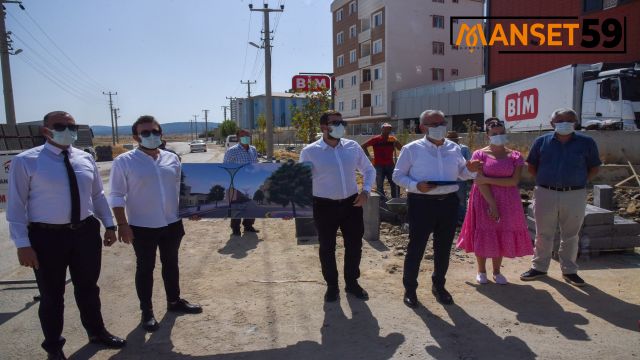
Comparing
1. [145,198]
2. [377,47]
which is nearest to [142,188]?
[145,198]

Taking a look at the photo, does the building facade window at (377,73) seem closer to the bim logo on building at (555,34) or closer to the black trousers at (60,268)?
the bim logo on building at (555,34)

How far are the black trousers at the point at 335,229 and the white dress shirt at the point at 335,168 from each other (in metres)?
0.10

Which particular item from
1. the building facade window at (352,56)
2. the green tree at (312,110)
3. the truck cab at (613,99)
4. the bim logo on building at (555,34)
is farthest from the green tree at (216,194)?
the building facade window at (352,56)

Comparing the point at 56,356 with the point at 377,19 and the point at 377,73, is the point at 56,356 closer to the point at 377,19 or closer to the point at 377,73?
the point at 377,73

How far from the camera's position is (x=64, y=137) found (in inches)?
135

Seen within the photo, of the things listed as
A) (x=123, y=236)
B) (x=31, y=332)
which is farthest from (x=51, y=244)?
(x=31, y=332)

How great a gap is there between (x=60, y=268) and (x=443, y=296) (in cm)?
341

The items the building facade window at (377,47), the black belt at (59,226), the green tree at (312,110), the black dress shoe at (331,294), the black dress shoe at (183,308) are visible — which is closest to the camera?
the black belt at (59,226)

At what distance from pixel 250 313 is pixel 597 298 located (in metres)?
3.47

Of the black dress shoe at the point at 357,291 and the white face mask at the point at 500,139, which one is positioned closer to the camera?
the black dress shoe at the point at 357,291

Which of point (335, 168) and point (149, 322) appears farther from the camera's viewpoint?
point (335, 168)

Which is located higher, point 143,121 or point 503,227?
point 143,121

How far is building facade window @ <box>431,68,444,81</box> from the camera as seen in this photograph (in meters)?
→ 48.2

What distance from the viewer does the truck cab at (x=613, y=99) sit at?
1457 cm
